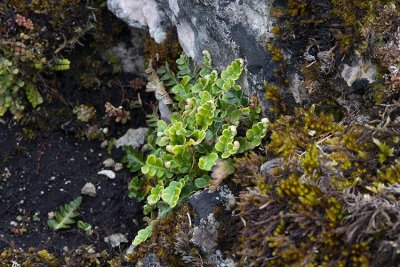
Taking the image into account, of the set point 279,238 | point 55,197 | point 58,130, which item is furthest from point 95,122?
point 279,238

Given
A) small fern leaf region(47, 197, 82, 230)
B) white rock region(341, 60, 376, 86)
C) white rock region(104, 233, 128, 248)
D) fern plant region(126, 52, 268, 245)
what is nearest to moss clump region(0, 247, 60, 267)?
small fern leaf region(47, 197, 82, 230)

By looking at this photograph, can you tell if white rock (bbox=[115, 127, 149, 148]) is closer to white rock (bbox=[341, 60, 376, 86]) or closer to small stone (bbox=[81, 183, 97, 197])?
small stone (bbox=[81, 183, 97, 197])

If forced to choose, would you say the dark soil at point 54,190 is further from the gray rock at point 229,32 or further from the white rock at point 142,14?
the gray rock at point 229,32

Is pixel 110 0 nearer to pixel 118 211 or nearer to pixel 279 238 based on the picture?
pixel 118 211

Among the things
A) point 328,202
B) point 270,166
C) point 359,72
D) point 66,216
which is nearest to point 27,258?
point 66,216

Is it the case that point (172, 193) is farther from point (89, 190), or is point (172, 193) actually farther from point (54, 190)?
point (54, 190)
